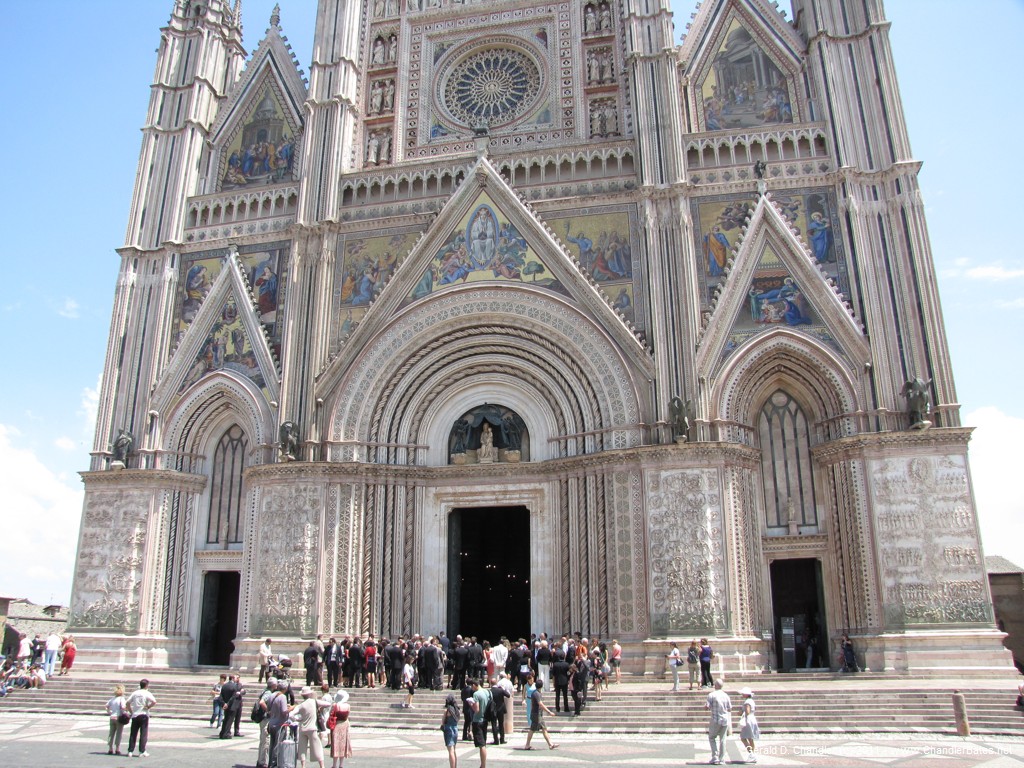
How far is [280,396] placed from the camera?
24516mm

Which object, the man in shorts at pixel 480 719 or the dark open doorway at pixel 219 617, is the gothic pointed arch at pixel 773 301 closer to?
the man in shorts at pixel 480 719

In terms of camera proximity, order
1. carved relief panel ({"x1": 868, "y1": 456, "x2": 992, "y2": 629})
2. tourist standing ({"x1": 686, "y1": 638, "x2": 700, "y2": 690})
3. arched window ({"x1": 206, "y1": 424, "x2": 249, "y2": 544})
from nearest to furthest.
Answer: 1. tourist standing ({"x1": 686, "y1": 638, "x2": 700, "y2": 690})
2. carved relief panel ({"x1": 868, "y1": 456, "x2": 992, "y2": 629})
3. arched window ({"x1": 206, "y1": 424, "x2": 249, "y2": 544})

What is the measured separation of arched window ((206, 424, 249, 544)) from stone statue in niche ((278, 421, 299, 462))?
2726 mm

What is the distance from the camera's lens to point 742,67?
85.0 ft

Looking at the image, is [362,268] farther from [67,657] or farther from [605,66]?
[67,657]

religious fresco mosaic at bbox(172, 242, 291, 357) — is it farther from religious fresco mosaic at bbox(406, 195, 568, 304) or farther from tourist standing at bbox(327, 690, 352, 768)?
tourist standing at bbox(327, 690, 352, 768)

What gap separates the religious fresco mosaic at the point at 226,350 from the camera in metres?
25.5

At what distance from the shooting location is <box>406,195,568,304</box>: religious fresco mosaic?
2456cm

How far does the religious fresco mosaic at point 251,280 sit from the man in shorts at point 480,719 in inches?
603

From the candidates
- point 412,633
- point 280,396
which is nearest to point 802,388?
point 412,633

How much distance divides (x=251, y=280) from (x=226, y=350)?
90.3 inches

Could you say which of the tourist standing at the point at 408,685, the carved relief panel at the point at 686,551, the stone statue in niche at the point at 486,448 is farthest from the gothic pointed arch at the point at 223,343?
the carved relief panel at the point at 686,551

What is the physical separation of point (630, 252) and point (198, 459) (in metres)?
14.1

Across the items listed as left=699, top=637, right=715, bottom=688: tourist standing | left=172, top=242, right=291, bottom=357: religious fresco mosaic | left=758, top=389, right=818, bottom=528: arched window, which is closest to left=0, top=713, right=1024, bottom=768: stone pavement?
left=699, top=637, right=715, bottom=688: tourist standing
